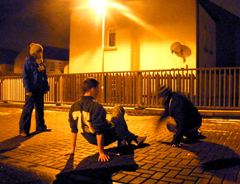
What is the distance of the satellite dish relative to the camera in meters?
14.5

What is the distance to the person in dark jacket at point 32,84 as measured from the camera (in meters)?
6.50

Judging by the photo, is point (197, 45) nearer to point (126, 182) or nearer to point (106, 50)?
point (106, 50)

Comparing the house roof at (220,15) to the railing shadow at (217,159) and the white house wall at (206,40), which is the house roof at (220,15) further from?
the railing shadow at (217,159)

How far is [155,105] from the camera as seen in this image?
10.8 metres

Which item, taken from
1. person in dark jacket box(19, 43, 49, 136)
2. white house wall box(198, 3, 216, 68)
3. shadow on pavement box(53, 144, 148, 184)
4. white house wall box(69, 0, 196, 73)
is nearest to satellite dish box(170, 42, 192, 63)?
white house wall box(69, 0, 196, 73)

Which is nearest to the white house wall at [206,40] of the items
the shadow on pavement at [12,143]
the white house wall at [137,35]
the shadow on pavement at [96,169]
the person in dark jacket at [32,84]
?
the white house wall at [137,35]

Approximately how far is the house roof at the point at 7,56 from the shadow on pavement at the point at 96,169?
168 ft

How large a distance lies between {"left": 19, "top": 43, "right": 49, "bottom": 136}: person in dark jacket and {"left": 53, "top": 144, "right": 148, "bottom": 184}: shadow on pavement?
241 cm

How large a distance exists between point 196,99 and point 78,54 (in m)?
10.6

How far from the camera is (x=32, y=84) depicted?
21.6ft

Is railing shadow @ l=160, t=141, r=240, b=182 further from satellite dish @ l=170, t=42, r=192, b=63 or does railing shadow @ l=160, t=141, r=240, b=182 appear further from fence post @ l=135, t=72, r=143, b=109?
satellite dish @ l=170, t=42, r=192, b=63

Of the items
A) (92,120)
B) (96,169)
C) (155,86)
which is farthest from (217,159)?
(155,86)

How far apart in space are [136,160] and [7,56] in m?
53.3

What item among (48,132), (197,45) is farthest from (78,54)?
(48,132)
